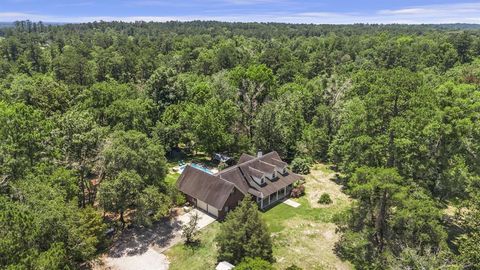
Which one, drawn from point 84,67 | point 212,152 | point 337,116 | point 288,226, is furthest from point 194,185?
point 84,67

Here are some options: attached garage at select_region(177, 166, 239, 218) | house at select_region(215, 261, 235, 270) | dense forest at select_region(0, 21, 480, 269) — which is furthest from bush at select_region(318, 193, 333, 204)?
house at select_region(215, 261, 235, 270)

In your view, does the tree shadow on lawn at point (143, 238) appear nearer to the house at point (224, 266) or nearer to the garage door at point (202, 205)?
the garage door at point (202, 205)

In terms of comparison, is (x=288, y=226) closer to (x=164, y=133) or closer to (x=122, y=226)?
(x=122, y=226)

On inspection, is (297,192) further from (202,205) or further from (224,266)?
(224,266)

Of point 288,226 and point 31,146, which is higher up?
point 31,146

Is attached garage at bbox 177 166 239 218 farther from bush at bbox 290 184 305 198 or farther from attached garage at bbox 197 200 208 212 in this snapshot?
bush at bbox 290 184 305 198

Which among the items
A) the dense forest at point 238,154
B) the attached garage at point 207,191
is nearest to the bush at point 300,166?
the dense forest at point 238,154
